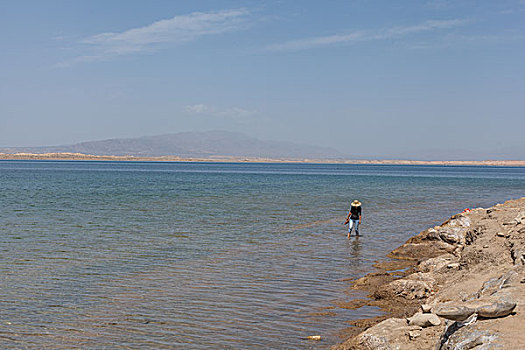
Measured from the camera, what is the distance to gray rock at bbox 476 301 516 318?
677cm

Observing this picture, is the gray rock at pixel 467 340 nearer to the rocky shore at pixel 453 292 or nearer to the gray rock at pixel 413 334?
the rocky shore at pixel 453 292

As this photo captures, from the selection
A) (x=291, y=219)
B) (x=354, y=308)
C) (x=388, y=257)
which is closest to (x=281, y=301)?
(x=354, y=308)

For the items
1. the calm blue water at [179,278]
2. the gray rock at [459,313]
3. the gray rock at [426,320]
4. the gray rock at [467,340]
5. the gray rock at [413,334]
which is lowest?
the calm blue water at [179,278]

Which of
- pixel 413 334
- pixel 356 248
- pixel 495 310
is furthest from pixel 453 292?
pixel 356 248

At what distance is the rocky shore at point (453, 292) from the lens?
670 cm

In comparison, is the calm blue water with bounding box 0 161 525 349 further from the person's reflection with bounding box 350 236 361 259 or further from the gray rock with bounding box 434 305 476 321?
the gray rock with bounding box 434 305 476 321

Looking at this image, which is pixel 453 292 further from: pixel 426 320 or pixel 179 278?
pixel 179 278

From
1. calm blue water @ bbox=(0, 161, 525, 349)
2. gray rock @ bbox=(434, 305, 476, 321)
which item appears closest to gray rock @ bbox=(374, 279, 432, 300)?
calm blue water @ bbox=(0, 161, 525, 349)

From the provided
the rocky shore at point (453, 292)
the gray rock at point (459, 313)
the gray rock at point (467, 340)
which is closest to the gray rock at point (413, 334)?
the rocky shore at point (453, 292)

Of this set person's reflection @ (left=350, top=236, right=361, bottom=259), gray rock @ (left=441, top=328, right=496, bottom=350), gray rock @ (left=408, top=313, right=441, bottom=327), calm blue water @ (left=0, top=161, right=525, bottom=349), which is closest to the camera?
gray rock @ (left=441, top=328, right=496, bottom=350)

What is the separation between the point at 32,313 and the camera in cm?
1116

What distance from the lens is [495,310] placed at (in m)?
6.78

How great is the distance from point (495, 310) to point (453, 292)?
423cm

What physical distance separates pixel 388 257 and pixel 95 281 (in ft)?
33.3
